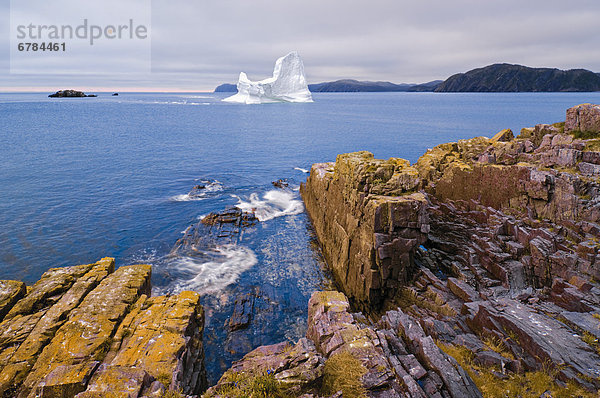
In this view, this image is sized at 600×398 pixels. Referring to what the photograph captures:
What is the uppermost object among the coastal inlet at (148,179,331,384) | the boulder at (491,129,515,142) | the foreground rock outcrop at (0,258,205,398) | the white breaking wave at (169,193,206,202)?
the boulder at (491,129,515,142)

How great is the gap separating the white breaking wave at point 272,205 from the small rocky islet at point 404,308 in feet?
51.5

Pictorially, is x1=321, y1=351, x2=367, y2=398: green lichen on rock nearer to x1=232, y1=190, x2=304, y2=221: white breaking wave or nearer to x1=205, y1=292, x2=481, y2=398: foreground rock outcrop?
x1=205, y1=292, x2=481, y2=398: foreground rock outcrop

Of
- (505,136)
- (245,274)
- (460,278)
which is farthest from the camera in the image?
(505,136)

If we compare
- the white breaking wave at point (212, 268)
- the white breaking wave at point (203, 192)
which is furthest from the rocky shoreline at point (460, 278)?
the white breaking wave at point (203, 192)

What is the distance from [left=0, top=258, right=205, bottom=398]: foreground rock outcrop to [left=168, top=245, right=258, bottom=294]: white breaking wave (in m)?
9.72

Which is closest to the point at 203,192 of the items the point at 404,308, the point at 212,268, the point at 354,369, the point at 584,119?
the point at 212,268

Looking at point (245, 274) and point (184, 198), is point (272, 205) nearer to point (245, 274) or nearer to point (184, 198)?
point (184, 198)

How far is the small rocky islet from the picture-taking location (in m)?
11.4

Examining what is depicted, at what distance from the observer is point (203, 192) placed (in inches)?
2104

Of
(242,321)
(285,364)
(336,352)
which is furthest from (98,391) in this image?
(242,321)

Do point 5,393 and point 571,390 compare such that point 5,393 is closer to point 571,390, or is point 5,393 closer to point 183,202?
point 571,390

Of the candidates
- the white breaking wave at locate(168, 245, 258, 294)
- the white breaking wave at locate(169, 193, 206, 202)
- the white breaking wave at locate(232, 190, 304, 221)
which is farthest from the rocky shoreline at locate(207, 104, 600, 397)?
the white breaking wave at locate(169, 193, 206, 202)

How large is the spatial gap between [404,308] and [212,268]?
19.1m

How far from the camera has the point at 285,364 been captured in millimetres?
11898
